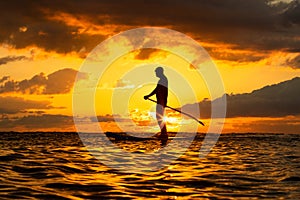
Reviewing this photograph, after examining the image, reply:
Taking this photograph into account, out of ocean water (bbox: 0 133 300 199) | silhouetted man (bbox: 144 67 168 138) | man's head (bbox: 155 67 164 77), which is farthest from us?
silhouetted man (bbox: 144 67 168 138)

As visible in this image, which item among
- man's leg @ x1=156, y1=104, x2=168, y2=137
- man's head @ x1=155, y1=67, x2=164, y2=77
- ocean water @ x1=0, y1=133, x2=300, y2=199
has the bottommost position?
ocean water @ x1=0, y1=133, x2=300, y2=199

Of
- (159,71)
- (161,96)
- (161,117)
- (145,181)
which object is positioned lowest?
(145,181)

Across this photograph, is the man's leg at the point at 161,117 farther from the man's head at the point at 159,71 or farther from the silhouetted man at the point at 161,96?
the man's head at the point at 159,71

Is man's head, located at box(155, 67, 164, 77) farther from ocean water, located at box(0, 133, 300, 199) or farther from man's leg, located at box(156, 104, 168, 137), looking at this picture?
ocean water, located at box(0, 133, 300, 199)

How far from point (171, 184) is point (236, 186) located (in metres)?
1.54

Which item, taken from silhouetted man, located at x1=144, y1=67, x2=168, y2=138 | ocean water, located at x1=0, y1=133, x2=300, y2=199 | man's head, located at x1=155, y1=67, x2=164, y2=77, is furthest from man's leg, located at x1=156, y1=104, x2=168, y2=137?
ocean water, located at x1=0, y1=133, x2=300, y2=199

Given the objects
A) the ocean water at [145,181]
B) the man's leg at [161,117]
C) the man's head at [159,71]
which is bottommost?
the ocean water at [145,181]

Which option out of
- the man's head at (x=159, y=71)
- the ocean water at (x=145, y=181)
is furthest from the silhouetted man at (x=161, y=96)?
the ocean water at (x=145, y=181)

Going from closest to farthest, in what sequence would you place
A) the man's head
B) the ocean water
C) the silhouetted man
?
the ocean water < the man's head < the silhouetted man

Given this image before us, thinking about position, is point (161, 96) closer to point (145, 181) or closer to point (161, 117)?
point (161, 117)

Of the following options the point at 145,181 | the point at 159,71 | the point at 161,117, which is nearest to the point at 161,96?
the point at 161,117

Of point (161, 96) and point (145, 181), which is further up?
point (161, 96)

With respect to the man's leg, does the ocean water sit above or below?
below

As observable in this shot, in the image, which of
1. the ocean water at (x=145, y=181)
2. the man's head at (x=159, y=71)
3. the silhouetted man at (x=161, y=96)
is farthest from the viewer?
the silhouetted man at (x=161, y=96)
